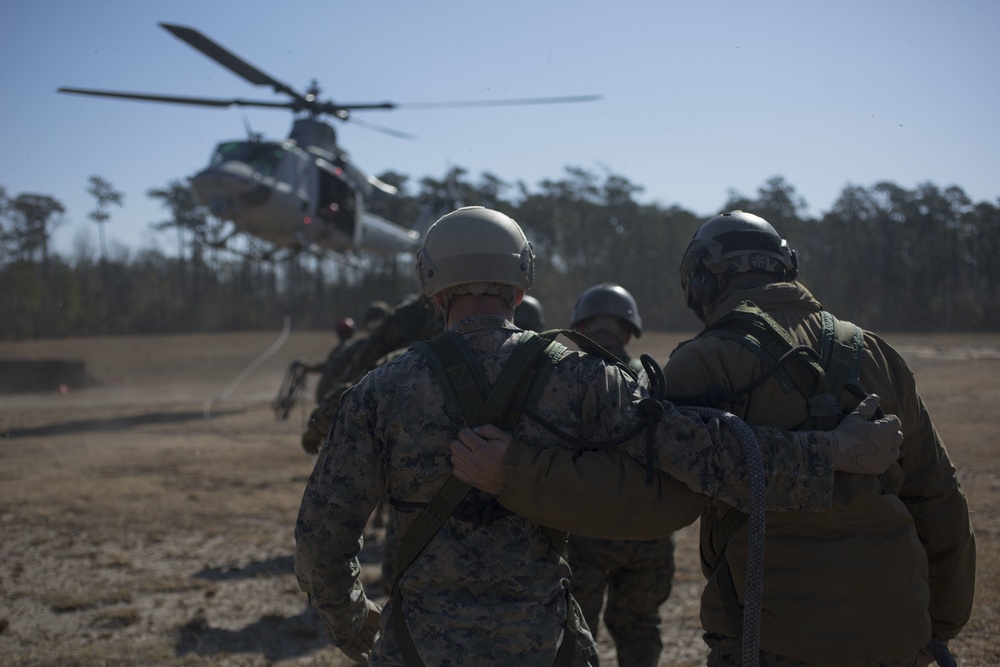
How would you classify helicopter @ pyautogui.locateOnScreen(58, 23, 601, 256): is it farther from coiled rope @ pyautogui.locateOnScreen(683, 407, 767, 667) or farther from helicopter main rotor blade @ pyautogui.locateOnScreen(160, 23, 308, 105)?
coiled rope @ pyautogui.locateOnScreen(683, 407, 767, 667)

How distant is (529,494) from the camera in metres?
2.04

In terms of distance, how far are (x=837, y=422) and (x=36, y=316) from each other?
1586 inches

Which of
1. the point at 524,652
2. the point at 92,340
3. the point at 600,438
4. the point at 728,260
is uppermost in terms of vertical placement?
the point at 728,260

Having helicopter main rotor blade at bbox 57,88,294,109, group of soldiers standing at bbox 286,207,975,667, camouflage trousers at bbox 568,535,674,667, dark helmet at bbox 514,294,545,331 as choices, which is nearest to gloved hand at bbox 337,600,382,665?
group of soldiers standing at bbox 286,207,975,667

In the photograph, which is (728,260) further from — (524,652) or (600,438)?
(524,652)

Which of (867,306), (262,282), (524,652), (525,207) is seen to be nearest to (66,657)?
(524,652)

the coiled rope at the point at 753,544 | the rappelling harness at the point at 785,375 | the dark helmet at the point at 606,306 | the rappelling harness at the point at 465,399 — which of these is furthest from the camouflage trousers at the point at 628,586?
the coiled rope at the point at 753,544

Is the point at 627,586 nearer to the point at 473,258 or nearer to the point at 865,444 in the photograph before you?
the point at 865,444

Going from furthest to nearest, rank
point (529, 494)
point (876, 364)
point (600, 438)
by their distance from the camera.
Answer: point (876, 364), point (600, 438), point (529, 494)

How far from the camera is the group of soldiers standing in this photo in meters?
2.07

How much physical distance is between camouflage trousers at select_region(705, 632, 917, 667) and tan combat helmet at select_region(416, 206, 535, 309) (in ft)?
3.64

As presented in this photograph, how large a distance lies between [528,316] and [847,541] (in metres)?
3.24

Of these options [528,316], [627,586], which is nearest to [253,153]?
[528,316]

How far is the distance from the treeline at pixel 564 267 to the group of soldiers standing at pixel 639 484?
451cm
